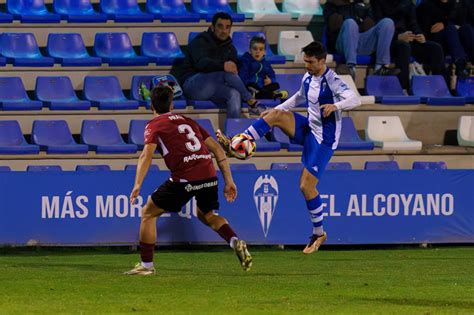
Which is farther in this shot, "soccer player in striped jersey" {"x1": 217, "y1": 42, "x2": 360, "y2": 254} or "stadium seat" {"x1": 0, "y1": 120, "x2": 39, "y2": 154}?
"stadium seat" {"x1": 0, "y1": 120, "x2": 39, "y2": 154}

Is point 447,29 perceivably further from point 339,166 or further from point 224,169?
point 224,169

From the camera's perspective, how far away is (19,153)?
17828 mm

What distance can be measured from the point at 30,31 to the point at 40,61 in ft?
3.29

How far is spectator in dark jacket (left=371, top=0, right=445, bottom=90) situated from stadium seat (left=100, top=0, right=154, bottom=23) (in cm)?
397

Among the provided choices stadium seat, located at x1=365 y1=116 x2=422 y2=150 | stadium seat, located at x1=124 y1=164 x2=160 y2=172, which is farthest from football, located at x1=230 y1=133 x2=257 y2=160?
stadium seat, located at x1=365 y1=116 x2=422 y2=150

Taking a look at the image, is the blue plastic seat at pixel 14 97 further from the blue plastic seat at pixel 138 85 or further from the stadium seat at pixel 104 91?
the blue plastic seat at pixel 138 85

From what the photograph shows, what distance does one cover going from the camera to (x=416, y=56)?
21.4 meters

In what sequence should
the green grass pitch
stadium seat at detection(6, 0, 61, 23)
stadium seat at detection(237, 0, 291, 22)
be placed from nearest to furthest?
the green grass pitch < stadium seat at detection(6, 0, 61, 23) < stadium seat at detection(237, 0, 291, 22)

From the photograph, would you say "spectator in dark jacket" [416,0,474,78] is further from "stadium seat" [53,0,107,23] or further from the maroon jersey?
the maroon jersey

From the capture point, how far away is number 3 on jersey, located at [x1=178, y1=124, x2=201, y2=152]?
1207 centimetres

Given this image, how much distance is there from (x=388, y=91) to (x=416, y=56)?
1.15 metres

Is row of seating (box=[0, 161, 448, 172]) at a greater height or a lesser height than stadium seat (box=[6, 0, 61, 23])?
lesser

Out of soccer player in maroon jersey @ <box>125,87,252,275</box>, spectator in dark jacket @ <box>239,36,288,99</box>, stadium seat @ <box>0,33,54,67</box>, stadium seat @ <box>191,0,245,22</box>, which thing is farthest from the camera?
stadium seat @ <box>191,0,245,22</box>

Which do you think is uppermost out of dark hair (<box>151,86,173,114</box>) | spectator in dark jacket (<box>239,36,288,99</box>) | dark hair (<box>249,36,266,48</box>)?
dark hair (<box>151,86,173,114</box>)
